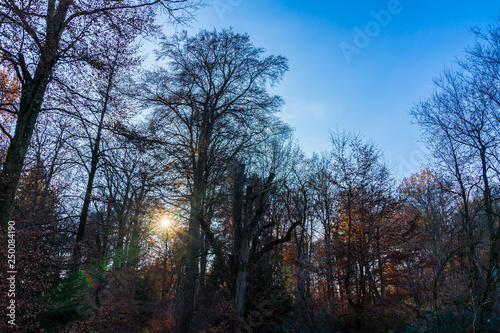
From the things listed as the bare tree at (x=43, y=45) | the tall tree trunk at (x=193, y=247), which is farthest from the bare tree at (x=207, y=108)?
the bare tree at (x=43, y=45)

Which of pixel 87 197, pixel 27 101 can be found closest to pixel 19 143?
pixel 27 101

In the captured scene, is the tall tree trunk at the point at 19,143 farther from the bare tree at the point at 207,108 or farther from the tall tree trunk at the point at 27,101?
the bare tree at the point at 207,108

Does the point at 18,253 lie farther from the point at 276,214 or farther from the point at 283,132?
the point at 276,214

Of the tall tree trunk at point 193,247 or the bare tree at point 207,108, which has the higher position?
the bare tree at point 207,108

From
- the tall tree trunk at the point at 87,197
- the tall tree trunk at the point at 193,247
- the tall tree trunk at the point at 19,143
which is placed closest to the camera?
the tall tree trunk at the point at 19,143

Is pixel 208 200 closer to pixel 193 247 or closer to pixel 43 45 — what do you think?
pixel 193 247

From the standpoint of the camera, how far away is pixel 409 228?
32.5 ft

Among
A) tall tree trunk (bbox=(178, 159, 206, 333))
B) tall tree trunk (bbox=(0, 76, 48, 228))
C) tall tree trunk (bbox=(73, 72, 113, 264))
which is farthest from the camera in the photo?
tall tree trunk (bbox=(178, 159, 206, 333))

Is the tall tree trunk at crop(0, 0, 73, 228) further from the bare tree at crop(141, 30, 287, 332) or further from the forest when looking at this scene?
the bare tree at crop(141, 30, 287, 332)

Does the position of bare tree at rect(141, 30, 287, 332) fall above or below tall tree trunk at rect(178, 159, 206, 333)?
above

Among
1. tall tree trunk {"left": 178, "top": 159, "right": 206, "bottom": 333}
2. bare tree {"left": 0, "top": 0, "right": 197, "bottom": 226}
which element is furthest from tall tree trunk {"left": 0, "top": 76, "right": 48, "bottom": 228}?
tall tree trunk {"left": 178, "top": 159, "right": 206, "bottom": 333}

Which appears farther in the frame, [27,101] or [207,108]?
[207,108]

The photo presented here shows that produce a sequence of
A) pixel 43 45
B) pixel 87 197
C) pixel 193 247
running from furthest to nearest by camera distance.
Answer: pixel 193 247 → pixel 87 197 → pixel 43 45

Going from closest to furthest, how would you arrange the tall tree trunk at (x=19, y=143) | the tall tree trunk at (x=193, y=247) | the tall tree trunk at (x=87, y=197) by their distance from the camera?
the tall tree trunk at (x=19, y=143)
the tall tree trunk at (x=87, y=197)
the tall tree trunk at (x=193, y=247)
